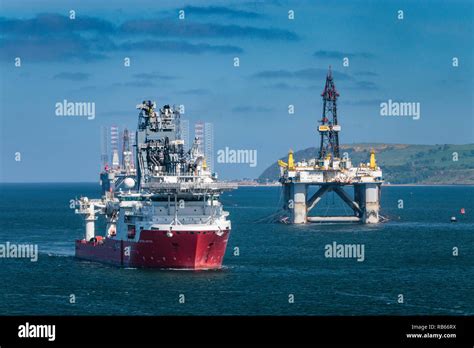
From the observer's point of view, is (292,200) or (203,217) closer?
(203,217)

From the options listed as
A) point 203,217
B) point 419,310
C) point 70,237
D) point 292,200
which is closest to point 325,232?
point 292,200

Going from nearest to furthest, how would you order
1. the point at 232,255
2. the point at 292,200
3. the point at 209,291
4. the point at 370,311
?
the point at 370,311 → the point at 209,291 → the point at 232,255 → the point at 292,200

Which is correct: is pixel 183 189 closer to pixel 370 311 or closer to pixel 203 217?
pixel 203 217

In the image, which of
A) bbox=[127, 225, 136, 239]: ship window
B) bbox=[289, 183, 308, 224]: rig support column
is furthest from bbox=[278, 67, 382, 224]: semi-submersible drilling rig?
bbox=[127, 225, 136, 239]: ship window

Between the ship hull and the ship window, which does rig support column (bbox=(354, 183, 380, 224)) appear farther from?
the ship window
